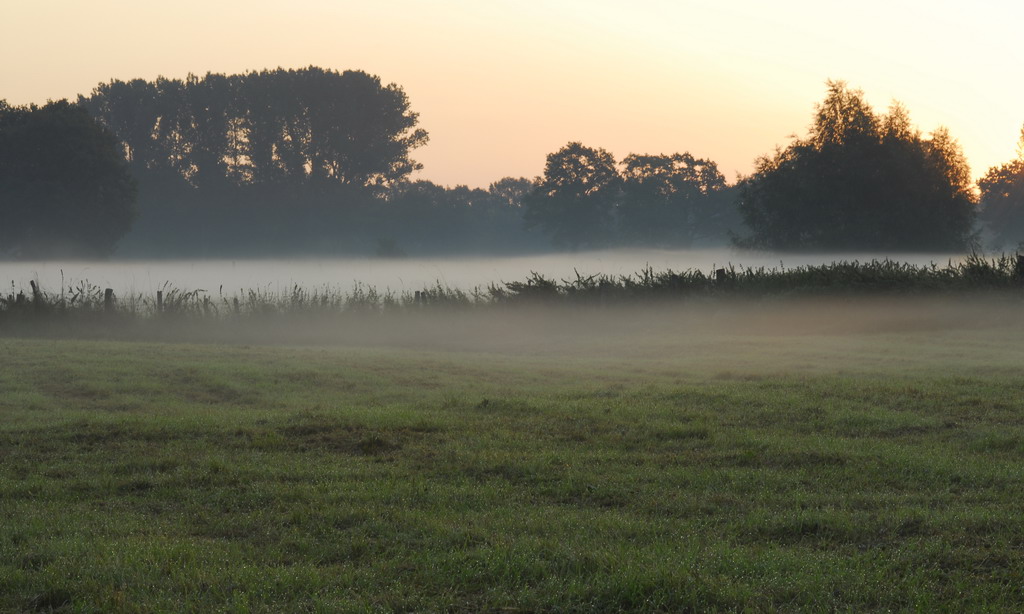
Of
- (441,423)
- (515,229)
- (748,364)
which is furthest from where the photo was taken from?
(515,229)

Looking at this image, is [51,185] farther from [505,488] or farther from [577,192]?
[505,488]

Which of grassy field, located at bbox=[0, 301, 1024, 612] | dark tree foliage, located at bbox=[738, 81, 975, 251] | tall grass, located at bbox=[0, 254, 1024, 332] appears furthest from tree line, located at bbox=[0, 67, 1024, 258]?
grassy field, located at bbox=[0, 301, 1024, 612]

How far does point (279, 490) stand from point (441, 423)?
325cm

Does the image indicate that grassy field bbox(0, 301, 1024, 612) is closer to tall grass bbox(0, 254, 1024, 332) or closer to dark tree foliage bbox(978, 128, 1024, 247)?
tall grass bbox(0, 254, 1024, 332)

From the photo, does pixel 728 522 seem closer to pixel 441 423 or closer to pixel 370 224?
pixel 441 423

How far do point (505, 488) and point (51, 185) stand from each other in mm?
63098

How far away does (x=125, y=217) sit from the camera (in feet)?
218

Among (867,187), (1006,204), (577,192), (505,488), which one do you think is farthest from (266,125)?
(505,488)

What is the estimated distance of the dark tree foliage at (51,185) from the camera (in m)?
63.0

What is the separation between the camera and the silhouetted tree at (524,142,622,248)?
82875 millimetres

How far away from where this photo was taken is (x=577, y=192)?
83.5 meters

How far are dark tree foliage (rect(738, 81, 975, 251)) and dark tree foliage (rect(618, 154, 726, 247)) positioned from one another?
24510 millimetres

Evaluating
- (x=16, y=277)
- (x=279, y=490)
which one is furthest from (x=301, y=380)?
(x=16, y=277)

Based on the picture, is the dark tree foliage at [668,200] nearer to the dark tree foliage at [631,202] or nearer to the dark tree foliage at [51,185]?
the dark tree foliage at [631,202]
